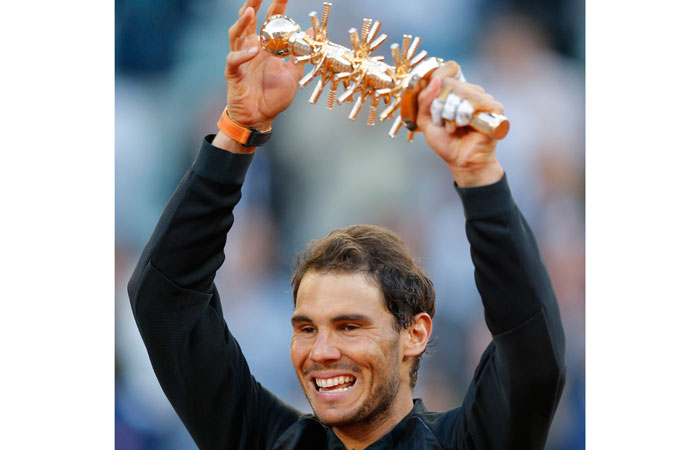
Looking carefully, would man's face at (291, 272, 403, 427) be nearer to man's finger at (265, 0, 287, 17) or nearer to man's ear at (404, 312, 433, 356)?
man's ear at (404, 312, 433, 356)

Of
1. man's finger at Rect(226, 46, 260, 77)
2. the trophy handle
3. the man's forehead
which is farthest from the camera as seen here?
the man's forehead

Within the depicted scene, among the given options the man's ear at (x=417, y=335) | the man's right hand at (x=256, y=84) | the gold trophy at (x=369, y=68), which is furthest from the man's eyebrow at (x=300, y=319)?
the gold trophy at (x=369, y=68)

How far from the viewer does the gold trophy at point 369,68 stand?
4.96 feet

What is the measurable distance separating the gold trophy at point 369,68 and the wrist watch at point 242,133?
8.1 inches

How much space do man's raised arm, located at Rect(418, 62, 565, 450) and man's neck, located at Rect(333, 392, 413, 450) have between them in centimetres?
33

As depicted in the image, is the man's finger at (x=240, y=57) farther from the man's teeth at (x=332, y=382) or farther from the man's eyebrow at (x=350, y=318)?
the man's teeth at (x=332, y=382)

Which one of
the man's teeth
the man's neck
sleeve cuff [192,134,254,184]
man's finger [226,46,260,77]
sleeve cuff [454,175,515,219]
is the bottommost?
the man's neck

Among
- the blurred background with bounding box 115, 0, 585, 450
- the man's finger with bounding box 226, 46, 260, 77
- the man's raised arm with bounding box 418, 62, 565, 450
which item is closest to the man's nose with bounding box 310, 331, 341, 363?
the man's raised arm with bounding box 418, 62, 565, 450

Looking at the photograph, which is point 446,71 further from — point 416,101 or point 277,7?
point 277,7

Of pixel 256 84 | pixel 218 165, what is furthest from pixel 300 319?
pixel 256 84

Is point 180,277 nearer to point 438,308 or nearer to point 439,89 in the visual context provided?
point 439,89

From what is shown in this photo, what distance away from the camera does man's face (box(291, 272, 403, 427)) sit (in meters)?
A: 1.81

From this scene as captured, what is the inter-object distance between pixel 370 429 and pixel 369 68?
2.57 feet

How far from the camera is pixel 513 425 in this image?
5.28 ft
